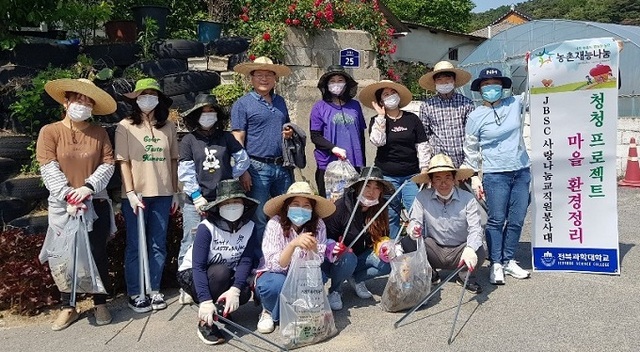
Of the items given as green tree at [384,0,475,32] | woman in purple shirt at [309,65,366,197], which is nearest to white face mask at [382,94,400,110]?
woman in purple shirt at [309,65,366,197]

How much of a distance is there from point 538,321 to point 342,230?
156cm

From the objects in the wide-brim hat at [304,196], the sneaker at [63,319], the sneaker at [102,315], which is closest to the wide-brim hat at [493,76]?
the wide-brim hat at [304,196]

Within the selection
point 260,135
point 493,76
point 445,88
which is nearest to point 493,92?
point 493,76

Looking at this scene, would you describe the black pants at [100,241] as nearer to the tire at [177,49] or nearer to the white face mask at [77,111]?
the white face mask at [77,111]

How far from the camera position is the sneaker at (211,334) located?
12.6 feet

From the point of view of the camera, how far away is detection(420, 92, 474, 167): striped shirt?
5.07 metres

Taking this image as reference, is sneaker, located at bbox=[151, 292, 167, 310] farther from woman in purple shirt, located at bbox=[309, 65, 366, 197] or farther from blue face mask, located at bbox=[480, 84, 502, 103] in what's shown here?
blue face mask, located at bbox=[480, 84, 502, 103]

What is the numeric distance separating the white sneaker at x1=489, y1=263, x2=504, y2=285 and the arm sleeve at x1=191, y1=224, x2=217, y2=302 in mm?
2445

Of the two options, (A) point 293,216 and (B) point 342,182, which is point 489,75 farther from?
(A) point 293,216

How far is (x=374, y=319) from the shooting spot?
4.22 meters

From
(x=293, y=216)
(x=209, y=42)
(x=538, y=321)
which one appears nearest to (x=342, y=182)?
(x=293, y=216)

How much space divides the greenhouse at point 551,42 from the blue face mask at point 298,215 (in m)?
6.79

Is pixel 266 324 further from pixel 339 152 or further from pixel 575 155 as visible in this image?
pixel 575 155

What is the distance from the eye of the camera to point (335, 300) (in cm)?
442
